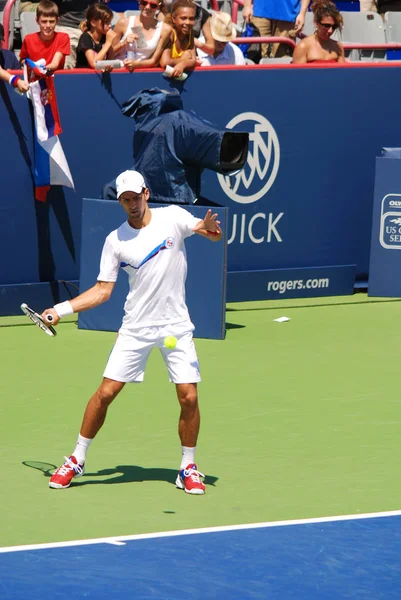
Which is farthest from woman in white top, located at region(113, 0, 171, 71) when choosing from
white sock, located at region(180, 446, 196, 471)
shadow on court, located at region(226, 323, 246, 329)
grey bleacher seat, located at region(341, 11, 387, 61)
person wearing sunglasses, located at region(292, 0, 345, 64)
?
white sock, located at region(180, 446, 196, 471)

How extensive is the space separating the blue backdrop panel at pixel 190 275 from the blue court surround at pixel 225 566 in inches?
199

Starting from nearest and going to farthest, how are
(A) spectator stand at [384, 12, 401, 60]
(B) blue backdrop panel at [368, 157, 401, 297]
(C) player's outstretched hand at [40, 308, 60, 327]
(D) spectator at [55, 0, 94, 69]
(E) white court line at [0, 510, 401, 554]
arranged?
(E) white court line at [0, 510, 401, 554], (C) player's outstretched hand at [40, 308, 60, 327], (B) blue backdrop panel at [368, 157, 401, 297], (D) spectator at [55, 0, 94, 69], (A) spectator stand at [384, 12, 401, 60]

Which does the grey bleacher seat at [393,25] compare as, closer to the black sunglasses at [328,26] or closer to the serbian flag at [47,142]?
the black sunglasses at [328,26]

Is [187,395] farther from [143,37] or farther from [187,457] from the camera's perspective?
[143,37]

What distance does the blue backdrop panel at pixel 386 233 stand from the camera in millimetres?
13977

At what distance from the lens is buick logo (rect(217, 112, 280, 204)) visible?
13.4 metres

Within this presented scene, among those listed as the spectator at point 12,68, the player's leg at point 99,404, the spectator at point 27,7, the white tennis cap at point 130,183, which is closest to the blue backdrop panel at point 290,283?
the spectator at point 12,68

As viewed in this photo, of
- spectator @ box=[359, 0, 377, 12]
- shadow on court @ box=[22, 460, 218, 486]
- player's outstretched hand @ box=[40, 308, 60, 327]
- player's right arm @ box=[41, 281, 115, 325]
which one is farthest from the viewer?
spectator @ box=[359, 0, 377, 12]

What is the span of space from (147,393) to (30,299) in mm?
3146

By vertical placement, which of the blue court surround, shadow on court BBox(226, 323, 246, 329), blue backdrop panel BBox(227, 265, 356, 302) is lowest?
shadow on court BBox(226, 323, 246, 329)

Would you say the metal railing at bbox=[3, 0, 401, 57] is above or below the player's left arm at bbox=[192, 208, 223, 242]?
above

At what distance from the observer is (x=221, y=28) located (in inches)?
528

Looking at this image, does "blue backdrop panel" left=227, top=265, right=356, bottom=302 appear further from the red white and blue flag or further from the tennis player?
the tennis player

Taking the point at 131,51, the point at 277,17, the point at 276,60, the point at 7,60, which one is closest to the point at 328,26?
the point at 276,60
